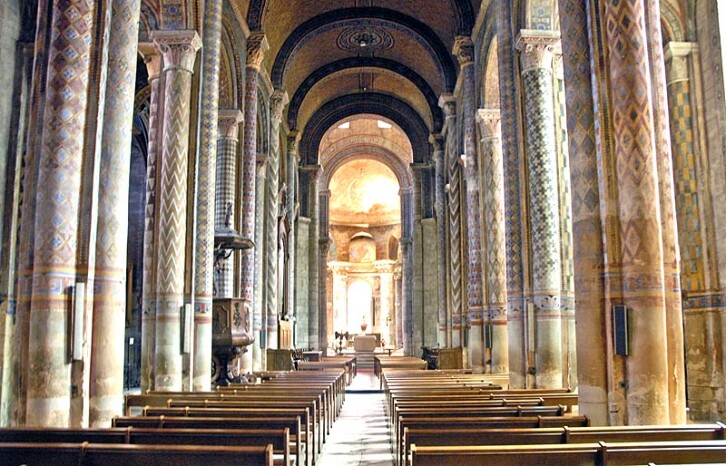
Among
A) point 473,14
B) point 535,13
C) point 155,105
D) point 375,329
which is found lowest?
point 375,329

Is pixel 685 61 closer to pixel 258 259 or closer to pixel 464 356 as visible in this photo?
pixel 464 356

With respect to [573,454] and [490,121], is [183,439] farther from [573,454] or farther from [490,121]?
[490,121]

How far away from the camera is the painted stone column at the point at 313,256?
104 feet

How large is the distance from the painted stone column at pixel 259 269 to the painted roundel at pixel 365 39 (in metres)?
7.77

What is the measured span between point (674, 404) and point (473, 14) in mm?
14755

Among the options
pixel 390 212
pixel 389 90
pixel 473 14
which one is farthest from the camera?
pixel 390 212

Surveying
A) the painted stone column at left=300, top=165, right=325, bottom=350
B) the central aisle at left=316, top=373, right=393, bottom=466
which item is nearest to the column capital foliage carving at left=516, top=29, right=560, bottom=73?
the central aisle at left=316, top=373, right=393, bottom=466

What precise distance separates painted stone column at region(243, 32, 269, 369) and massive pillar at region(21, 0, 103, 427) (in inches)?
389

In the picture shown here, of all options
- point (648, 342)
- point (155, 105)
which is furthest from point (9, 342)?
point (648, 342)

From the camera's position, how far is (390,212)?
4862 centimetres

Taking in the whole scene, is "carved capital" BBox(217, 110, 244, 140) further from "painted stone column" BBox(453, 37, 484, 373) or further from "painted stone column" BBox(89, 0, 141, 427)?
"painted stone column" BBox(89, 0, 141, 427)

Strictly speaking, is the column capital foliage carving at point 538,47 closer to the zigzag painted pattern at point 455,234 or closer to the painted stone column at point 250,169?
the painted stone column at point 250,169

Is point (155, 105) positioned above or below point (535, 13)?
below

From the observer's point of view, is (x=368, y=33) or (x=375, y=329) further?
(x=375, y=329)
